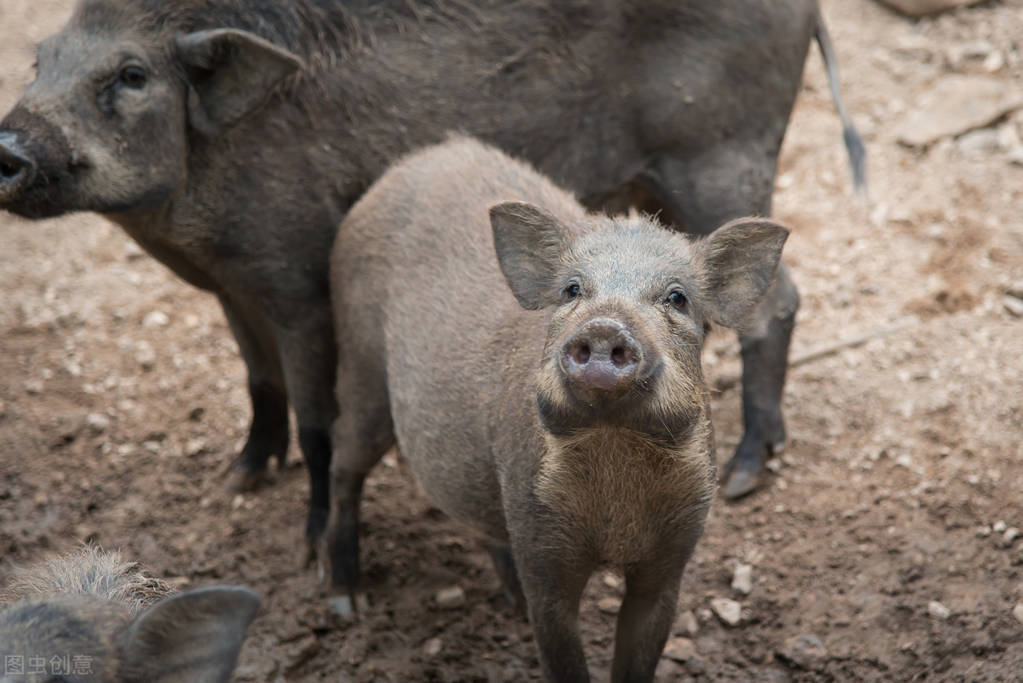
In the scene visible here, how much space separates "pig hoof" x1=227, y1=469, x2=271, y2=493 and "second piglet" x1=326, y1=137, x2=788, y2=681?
857 mm

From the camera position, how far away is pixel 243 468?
569 cm

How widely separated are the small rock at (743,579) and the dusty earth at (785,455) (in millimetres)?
32

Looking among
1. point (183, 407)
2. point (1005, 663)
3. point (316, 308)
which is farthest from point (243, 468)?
point (1005, 663)

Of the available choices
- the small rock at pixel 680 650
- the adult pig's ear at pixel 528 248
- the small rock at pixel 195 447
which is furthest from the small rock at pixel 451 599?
the adult pig's ear at pixel 528 248

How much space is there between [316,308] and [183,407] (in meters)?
1.46

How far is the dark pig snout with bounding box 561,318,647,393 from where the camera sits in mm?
2969

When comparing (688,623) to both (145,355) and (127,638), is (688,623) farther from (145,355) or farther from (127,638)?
(145,355)

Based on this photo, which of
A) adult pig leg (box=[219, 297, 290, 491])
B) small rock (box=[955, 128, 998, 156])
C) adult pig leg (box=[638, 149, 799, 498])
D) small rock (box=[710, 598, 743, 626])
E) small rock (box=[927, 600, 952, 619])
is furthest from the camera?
small rock (box=[955, 128, 998, 156])

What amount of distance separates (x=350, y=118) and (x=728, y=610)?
8.22 ft

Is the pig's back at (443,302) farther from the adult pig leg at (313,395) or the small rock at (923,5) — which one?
the small rock at (923,5)

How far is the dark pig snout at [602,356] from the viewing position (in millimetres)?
2969

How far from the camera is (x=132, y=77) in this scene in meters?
4.60

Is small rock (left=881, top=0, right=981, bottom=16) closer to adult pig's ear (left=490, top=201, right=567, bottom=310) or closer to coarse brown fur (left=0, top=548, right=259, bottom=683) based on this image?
adult pig's ear (left=490, top=201, right=567, bottom=310)

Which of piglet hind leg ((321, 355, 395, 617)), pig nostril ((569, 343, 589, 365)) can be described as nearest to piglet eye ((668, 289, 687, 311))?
pig nostril ((569, 343, 589, 365))
